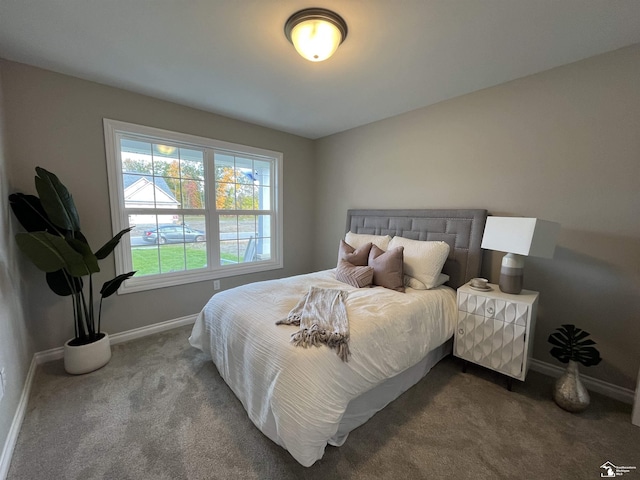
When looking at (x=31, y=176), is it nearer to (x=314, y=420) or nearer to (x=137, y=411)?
(x=137, y=411)

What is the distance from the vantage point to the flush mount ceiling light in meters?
1.44

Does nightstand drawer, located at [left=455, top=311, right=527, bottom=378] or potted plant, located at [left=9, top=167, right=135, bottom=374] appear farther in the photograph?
nightstand drawer, located at [left=455, top=311, right=527, bottom=378]

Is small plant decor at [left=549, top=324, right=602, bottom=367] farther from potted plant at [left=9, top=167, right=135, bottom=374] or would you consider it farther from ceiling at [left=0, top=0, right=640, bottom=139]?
potted plant at [left=9, top=167, right=135, bottom=374]

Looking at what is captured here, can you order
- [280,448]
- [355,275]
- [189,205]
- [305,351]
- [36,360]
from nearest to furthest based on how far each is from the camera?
[305,351] < [280,448] < [36,360] < [355,275] < [189,205]

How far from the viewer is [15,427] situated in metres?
1.45

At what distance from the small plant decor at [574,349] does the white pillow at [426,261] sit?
875 millimetres

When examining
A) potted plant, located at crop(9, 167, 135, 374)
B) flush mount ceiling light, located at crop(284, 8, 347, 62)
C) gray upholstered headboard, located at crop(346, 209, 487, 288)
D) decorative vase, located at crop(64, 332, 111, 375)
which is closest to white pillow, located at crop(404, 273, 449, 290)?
gray upholstered headboard, located at crop(346, 209, 487, 288)

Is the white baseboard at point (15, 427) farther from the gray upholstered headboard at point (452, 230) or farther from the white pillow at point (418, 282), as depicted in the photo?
the gray upholstered headboard at point (452, 230)

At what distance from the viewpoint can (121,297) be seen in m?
2.50

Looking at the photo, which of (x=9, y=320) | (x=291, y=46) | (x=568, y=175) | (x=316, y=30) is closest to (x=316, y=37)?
(x=316, y=30)

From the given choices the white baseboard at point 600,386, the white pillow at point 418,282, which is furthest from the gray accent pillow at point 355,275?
the white baseboard at point 600,386

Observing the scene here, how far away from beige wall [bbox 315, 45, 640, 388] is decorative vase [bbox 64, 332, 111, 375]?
3326 mm

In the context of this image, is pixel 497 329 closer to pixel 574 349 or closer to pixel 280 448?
pixel 574 349

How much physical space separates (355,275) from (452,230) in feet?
3.48
